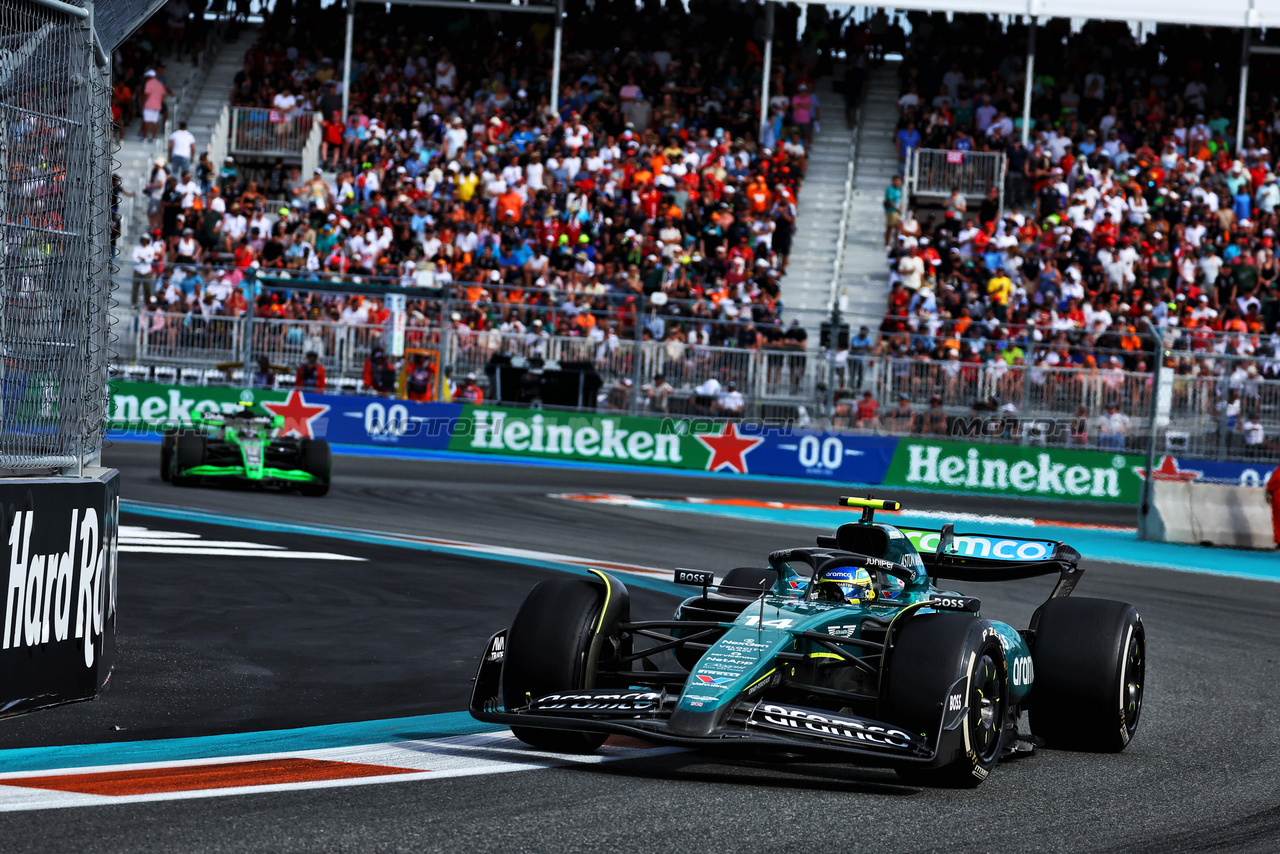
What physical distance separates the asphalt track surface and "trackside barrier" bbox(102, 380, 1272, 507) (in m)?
8.40

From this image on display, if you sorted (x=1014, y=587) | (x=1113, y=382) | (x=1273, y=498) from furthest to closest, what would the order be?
(x=1113, y=382) < (x=1273, y=498) < (x=1014, y=587)

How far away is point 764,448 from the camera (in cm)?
2477

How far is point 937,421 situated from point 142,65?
20325 millimetres

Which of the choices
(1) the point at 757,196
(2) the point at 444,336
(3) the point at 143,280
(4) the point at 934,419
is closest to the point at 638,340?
(2) the point at 444,336

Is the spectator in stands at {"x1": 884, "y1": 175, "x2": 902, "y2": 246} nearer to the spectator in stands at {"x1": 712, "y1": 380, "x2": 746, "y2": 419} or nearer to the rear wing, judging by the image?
the spectator in stands at {"x1": 712, "y1": 380, "x2": 746, "y2": 419}

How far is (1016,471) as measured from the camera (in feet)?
78.2

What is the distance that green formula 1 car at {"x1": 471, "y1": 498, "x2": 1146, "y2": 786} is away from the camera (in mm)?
6027

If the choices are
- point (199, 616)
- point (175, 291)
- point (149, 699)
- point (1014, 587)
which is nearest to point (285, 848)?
point (149, 699)

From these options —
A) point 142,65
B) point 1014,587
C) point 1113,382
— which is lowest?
point 1014,587

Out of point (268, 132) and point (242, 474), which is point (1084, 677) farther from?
point (268, 132)

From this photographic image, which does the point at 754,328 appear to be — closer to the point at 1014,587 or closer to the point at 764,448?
the point at 764,448

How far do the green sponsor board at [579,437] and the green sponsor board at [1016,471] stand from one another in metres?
3.14

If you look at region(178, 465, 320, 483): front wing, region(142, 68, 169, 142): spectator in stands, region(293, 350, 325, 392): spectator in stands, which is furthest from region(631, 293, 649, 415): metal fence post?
region(142, 68, 169, 142): spectator in stands

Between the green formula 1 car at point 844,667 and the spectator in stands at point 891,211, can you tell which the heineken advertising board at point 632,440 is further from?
the green formula 1 car at point 844,667
